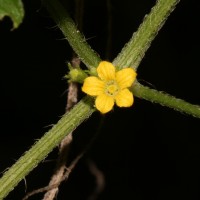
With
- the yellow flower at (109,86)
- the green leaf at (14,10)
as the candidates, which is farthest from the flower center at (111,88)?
the green leaf at (14,10)

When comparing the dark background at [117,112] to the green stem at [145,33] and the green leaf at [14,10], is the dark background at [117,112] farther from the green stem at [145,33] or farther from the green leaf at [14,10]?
the green leaf at [14,10]

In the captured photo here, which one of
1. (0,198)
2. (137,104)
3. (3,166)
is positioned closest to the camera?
(0,198)

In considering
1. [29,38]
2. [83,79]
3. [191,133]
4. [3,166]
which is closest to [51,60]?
[29,38]

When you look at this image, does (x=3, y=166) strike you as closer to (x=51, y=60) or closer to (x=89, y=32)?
(x=51, y=60)

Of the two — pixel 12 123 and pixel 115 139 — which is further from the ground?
A: pixel 115 139

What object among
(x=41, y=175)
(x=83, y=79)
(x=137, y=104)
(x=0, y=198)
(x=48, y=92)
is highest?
(x=137, y=104)

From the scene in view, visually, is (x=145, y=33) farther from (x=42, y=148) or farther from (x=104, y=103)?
(x=42, y=148)

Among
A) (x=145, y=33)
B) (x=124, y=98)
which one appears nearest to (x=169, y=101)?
(x=124, y=98)

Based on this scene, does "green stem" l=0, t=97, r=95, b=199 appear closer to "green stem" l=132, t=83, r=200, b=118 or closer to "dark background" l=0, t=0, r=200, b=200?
"green stem" l=132, t=83, r=200, b=118
